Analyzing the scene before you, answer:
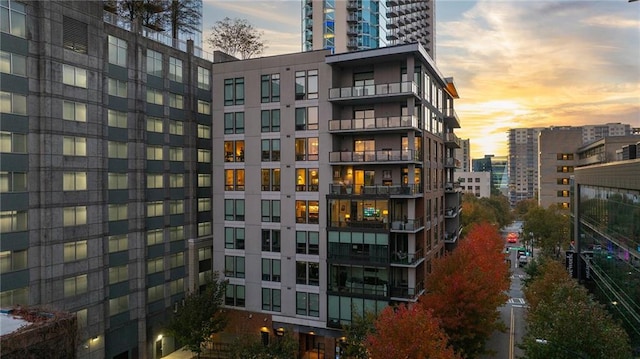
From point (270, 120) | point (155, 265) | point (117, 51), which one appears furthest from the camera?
point (155, 265)

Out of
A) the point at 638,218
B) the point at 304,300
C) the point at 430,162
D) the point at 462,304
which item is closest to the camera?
the point at 638,218

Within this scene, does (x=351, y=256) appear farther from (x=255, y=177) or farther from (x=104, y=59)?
(x=104, y=59)

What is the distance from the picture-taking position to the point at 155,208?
3978cm

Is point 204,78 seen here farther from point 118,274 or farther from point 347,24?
point 347,24

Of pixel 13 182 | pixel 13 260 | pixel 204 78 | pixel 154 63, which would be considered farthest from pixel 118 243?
pixel 204 78

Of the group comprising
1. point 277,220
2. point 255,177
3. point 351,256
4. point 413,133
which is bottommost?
point 351,256

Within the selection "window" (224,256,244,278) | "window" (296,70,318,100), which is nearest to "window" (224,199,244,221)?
"window" (224,256,244,278)

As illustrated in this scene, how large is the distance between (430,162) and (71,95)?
31.9m

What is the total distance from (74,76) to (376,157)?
24.7 meters

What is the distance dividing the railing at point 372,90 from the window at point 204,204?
1846cm

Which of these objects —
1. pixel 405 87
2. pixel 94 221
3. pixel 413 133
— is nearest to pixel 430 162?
pixel 413 133

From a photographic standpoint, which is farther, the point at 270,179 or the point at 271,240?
the point at 270,179

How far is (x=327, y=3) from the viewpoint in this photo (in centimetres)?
9106

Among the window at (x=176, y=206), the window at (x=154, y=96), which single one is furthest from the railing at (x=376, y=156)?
the window at (x=154, y=96)
